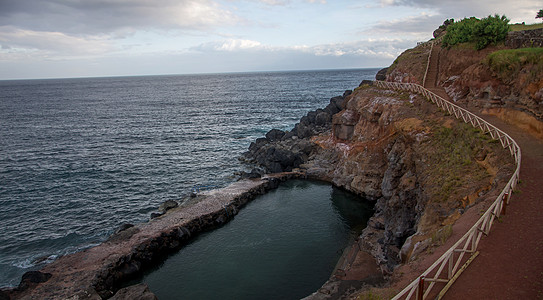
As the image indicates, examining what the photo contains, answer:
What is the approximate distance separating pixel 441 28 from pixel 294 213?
62.1 metres

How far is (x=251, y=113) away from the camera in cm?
12394

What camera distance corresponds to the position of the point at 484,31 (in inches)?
1679

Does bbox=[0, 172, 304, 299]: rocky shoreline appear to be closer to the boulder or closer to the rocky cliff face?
the rocky cliff face

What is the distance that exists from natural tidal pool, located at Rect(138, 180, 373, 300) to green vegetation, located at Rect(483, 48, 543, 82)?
2151 centimetres

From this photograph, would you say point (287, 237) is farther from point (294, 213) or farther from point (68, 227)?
point (68, 227)

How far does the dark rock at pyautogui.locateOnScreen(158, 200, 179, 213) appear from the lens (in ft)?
147

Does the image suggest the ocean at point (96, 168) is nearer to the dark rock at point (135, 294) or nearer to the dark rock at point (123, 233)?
the dark rock at point (123, 233)

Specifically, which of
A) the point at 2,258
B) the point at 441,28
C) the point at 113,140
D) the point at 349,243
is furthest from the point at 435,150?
the point at 113,140

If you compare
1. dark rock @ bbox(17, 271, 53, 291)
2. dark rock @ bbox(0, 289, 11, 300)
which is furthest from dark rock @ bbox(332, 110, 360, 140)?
dark rock @ bbox(0, 289, 11, 300)

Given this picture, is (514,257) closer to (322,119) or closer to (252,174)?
(252,174)

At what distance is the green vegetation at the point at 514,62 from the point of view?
96.2 feet

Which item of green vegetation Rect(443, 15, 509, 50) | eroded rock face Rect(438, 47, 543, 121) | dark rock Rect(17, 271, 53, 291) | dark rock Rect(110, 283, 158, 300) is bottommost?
dark rock Rect(17, 271, 53, 291)

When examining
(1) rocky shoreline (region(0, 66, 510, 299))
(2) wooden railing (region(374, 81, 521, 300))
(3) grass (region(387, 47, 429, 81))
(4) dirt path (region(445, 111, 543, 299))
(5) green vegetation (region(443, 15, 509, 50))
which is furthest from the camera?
(3) grass (region(387, 47, 429, 81))

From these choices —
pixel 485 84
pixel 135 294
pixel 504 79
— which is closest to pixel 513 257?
pixel 135 294
